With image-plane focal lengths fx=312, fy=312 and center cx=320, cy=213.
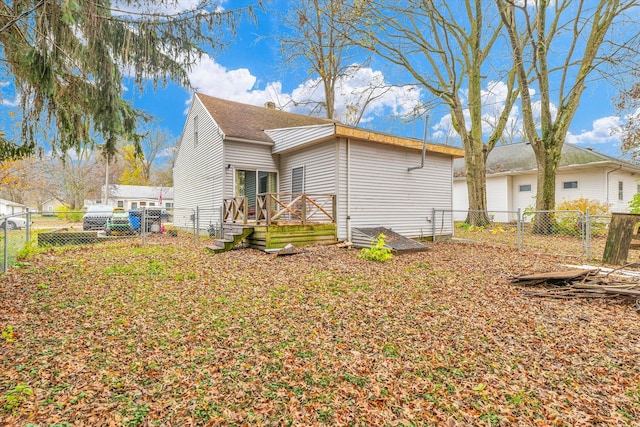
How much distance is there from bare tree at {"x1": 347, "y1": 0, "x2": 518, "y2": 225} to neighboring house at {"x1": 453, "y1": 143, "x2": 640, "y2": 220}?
3598 mm

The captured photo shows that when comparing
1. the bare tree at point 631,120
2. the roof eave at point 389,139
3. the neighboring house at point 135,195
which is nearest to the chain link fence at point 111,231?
the roof eave at point 389,139

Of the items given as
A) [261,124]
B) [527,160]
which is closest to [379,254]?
[261,124]

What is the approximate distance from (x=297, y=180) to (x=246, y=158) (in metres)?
2.17

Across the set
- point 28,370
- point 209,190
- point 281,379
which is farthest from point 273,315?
point 209,190

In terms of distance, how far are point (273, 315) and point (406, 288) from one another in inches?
89.8

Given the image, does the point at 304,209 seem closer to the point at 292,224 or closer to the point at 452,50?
the point at 292,224

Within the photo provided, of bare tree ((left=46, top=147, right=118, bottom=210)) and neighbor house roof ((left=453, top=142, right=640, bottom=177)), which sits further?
bare tree ((left=46, top=147, right=118, bottom=210))

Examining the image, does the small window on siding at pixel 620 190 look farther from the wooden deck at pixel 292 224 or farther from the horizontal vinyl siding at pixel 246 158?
the horizontal vinyl siding at pixel 246 158

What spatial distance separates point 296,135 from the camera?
10008 mm

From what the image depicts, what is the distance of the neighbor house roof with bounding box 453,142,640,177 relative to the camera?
50.9ft

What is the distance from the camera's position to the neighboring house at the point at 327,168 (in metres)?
8.85

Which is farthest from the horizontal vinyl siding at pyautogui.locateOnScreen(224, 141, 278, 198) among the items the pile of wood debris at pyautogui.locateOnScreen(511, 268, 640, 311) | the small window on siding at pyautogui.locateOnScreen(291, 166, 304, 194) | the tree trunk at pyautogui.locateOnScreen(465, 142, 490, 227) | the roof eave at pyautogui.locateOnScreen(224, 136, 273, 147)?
the tree trunk at pyautogui.locateOnScreen(465, 142, 490, 227)

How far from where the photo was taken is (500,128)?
14.7m

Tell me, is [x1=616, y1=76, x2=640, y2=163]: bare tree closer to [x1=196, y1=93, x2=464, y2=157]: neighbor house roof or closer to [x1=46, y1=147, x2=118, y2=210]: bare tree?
[x1=196, y1=93, x2=464, y2=157]: neighbor house roof
